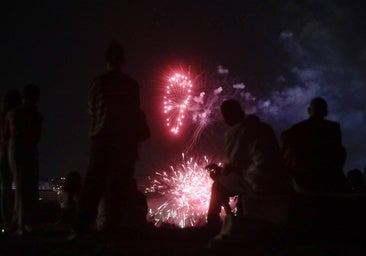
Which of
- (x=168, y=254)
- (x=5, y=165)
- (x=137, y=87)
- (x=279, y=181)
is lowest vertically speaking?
(x=168, y=254)

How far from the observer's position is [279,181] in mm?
5816

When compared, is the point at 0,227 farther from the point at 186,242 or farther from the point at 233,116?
the point at 233,116

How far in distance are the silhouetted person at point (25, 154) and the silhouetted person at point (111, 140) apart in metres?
1.53

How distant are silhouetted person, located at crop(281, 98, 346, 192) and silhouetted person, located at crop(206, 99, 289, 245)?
0.82 m

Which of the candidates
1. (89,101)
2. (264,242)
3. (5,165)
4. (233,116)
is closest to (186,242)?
(264,242)

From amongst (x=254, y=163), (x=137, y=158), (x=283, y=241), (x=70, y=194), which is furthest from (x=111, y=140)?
(x=70, y=194)

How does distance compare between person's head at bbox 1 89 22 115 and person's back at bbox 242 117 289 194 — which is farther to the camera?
person's head at bbox 1 89 22 115

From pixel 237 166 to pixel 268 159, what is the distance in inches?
15.7

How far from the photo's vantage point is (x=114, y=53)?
6473mm

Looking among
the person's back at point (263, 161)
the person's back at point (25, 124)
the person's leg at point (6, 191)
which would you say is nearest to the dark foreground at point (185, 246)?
the person's back at point (263, 161)

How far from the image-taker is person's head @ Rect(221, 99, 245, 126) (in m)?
6.41

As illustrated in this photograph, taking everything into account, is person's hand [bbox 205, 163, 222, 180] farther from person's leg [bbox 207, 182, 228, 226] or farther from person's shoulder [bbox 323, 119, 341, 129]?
person's shoulder [bbox 323, 119, 341, 129]

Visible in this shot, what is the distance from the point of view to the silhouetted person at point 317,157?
6.61 metres

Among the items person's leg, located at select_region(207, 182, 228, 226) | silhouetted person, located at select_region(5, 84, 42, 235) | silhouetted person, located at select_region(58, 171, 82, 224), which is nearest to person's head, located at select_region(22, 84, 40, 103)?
silhouetted person, located at select_region(5, 84, 42, 235)
